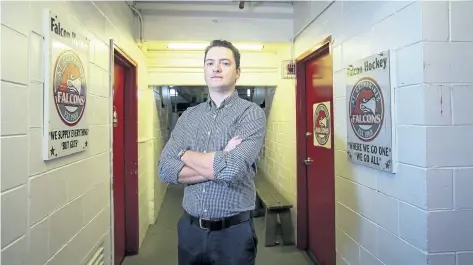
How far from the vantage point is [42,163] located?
1.25 metres

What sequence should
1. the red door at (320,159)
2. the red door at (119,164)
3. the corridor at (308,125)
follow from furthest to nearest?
the red door at (119,164) → the red door at (320,159) → the corridor at (308,125)

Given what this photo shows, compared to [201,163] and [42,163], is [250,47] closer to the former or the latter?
[201,163]

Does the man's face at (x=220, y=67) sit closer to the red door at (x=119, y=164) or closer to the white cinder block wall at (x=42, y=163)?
the white cinder block wall at (x=42, y=163)

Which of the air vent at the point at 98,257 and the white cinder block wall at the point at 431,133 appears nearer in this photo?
the white cinder block wall at the point at 431,133

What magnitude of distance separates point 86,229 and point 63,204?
381 mm

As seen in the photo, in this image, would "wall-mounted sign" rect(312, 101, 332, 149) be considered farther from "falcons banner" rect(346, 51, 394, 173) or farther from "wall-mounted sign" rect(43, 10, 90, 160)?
"wall-mounted sign" rect(43, 10, 90, 160)

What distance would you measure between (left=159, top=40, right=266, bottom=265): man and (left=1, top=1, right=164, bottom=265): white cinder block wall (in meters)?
0.51

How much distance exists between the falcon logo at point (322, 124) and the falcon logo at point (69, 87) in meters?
1.83

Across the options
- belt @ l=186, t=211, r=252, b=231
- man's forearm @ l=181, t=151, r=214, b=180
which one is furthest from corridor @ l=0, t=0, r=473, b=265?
belt @ l=186, t=211, r=252, b=231

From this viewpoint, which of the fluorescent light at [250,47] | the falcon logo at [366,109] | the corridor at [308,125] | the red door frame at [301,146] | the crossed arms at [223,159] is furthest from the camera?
the fluorescent light at [250,47]

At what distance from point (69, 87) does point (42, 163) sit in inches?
16.4

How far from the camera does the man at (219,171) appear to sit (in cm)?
133

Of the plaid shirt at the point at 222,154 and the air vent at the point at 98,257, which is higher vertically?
the plaid shirt at the point at 222,154

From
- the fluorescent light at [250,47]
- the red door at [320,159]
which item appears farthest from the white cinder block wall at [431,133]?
the fluorescent light at [250,47]
